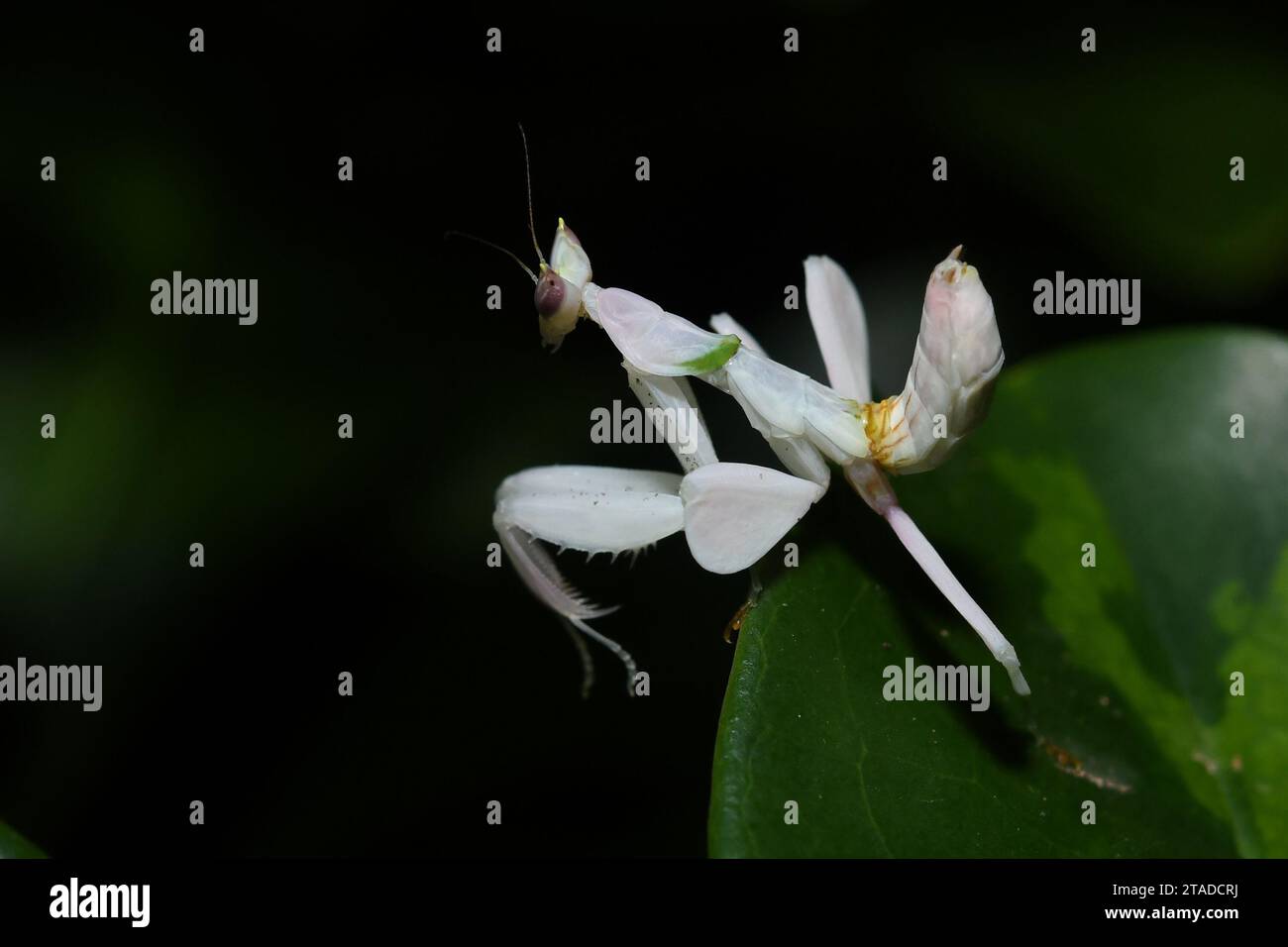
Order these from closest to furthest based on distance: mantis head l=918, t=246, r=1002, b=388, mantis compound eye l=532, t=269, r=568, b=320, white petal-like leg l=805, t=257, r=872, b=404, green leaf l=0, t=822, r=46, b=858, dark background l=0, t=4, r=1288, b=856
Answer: green leaf l=0, t=822, r=46, b=858, mantis head l=918, t=246, r=1002, b=388, mantis compound eye l=532, t=269, r=568, b=320, white petal-like leg l=805, t=257, r=872, b=404, dark background l=0, t=4, r=1288, b=856

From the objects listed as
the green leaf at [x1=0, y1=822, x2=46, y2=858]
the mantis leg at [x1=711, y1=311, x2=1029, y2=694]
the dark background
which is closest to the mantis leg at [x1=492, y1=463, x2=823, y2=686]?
the mantis leg at [x1=711, y1=311, x2=1029, y2=694]

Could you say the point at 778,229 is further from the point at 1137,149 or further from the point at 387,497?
the point at 387,497

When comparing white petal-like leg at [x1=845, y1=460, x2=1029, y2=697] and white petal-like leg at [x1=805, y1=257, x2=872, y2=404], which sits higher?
white petal-like leg at [x1=805, y1=257, x2=872, y2=404]

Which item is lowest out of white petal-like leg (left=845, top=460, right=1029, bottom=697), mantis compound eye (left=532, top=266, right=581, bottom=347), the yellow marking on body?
white petal-like leg (left=845, top=460, right=1029, bottom=697)

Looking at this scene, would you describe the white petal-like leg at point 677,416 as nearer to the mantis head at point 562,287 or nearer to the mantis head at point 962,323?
the mantis head at point 562,287

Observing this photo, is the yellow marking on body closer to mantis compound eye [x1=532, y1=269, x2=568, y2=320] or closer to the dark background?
mantis compound eye [x1=532, y1=269, x2=568, y2=320]

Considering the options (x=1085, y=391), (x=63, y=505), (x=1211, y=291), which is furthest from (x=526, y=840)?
(x=1211, y=291)

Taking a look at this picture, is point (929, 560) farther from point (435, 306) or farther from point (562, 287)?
point (435, 306)

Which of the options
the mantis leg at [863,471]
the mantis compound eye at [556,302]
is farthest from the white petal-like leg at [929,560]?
the mantis compound eye at [556,302]
